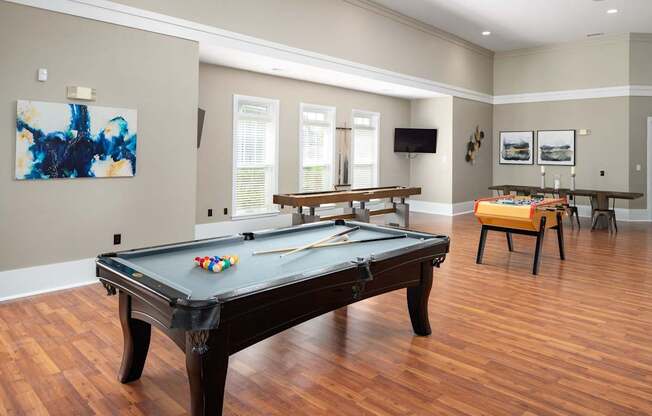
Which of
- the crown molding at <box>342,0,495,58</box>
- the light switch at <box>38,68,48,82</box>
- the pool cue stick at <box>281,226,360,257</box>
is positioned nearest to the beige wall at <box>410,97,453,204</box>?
the crown molding at <box>342,0,495,58</box>

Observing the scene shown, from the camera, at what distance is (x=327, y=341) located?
334 cm

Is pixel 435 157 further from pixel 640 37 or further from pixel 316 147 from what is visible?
pixel 640 37

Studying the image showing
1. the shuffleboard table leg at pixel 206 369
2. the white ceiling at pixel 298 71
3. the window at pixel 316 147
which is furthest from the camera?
the window at pixel 316 147

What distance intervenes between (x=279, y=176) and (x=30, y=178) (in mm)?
4240

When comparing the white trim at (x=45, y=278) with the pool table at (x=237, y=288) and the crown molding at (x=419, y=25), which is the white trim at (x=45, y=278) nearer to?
the pool table at (x=237, y=288)

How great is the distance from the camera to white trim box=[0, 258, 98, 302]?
4.29 m

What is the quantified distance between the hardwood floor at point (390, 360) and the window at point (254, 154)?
3.43 m

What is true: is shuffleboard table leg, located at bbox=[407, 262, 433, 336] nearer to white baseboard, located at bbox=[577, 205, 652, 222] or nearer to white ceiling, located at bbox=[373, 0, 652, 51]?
white ceiling, located at bbox=[373, 0, 652, 51]

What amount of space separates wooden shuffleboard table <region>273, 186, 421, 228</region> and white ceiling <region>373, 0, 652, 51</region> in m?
3.23

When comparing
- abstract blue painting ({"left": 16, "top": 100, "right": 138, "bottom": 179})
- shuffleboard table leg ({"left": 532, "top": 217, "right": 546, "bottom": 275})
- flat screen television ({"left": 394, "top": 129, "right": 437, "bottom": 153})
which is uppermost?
flat screen television ({"left": 394, "top": 129, "right": 437, "bottom": 153})

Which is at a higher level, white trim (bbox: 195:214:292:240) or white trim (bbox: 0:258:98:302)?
white trim (bbox: 195:214:292:240)

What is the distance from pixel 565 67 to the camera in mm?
10484

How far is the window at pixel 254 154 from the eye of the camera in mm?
7535

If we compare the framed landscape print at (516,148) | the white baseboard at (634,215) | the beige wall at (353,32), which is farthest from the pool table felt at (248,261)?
the framed landscape print at (516,148)
